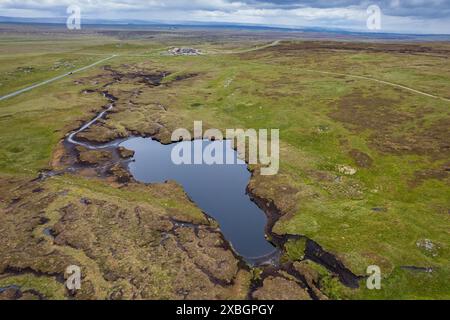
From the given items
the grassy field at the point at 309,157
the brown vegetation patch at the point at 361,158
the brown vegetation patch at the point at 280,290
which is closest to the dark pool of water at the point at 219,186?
the grassy field at the point at 309,157

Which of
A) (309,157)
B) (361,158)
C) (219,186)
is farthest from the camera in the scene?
(309,157)

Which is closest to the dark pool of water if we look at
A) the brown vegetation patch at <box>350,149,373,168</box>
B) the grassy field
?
the grassy field

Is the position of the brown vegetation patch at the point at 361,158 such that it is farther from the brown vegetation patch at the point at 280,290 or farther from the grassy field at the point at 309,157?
the brown vegetation patch at the point at 280,290

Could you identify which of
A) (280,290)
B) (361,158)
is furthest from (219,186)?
(361,158)

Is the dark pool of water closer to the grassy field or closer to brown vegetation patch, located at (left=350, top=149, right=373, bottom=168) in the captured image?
the grassy field

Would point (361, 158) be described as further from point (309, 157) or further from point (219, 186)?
point (219, 186)

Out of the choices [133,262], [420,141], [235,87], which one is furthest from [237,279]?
[235,87]
